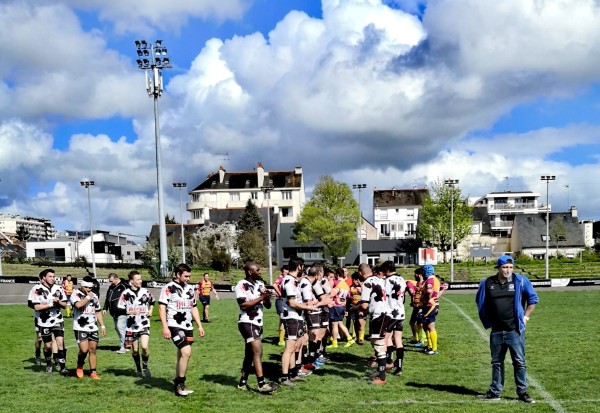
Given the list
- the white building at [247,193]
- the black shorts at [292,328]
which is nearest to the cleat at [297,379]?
the black shorts at [292,328]

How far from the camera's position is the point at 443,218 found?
249 ft

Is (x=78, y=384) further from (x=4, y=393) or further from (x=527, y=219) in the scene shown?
(x=527, y=219)

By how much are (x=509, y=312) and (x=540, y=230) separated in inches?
3020

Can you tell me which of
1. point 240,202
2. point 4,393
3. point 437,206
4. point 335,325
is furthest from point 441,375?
point 240,202

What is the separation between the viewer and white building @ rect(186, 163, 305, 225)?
3679 inches

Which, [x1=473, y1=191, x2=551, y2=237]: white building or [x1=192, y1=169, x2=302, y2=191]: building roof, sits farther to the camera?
[x1=473, y1=191, x2=551, y2=237]: white building

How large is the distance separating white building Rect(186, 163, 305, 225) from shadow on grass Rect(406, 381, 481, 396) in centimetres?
8165

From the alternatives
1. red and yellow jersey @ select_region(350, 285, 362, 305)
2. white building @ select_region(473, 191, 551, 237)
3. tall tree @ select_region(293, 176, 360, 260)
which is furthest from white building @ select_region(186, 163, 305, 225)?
red and yellow jersey @ select_region(350, 285, 362, 305)

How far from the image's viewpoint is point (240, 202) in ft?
310

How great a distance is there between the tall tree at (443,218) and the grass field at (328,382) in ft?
198

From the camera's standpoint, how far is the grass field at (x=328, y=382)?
8.76 metres

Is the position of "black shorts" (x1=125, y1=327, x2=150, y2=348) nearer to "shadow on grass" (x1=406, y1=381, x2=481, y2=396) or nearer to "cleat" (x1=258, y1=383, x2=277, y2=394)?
"cleat" (x1=258, y1=383, x2=277, y2=394)

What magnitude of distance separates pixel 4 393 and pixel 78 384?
1221 mm

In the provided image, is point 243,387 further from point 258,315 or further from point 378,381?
point 378,381
